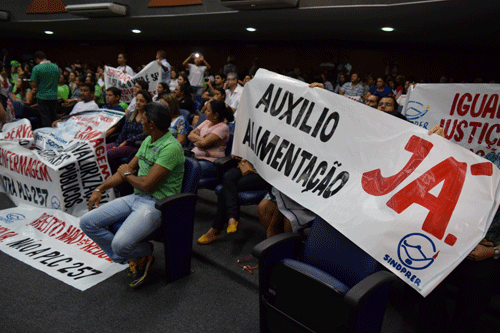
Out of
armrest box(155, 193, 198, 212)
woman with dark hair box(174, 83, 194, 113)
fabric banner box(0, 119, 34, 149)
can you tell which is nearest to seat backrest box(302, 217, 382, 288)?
armrest box(155, 193, 198, 212)

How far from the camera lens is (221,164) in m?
2.90

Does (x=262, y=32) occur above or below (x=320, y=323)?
above

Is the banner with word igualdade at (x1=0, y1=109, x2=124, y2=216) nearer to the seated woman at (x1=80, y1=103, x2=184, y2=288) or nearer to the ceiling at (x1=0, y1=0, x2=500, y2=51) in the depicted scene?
the seated woman at (x1=80, y1=103, x2=184, y2=288)

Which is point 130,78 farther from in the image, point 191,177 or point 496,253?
point 496,253

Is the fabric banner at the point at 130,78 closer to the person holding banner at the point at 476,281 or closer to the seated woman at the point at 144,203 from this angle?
the seated woman at the point at 144,203

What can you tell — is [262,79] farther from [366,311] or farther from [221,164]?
[366,311]

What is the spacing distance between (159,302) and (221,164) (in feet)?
3.82

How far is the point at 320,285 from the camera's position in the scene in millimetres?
→ 1446

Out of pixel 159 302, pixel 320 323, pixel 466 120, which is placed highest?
pixel 466 120

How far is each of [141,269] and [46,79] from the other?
484 centimetres

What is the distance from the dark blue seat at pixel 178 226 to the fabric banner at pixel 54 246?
39 cm

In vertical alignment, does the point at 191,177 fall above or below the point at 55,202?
above

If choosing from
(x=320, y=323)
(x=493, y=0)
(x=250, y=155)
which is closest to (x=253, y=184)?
(x=250, y=155)

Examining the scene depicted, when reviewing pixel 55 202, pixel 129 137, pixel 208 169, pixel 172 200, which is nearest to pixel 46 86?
pixel 129 137
